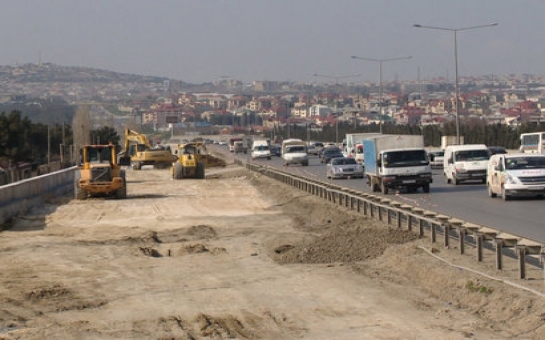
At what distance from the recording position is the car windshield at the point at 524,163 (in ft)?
105

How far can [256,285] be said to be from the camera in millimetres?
16016

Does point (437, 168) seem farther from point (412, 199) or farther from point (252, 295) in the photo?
point (252, 295)

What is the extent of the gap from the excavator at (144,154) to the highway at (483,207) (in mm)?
39575

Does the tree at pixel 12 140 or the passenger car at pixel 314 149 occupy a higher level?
the tree at pixel 12 140

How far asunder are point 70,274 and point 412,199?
64.5ft

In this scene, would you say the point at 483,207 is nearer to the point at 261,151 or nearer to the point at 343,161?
the point at 343,161

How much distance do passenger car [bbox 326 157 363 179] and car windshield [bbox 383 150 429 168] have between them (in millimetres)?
15273

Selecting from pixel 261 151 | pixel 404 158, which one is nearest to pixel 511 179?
pixel 404 158

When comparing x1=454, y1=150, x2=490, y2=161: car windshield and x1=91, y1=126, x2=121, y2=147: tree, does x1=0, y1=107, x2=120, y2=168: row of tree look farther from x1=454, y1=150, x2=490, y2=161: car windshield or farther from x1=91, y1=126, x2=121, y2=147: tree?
x1=454, y1=150, x2=490, y2=161: car windshield

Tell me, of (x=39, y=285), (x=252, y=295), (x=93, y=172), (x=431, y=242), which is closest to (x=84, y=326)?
(x=252, y=295)

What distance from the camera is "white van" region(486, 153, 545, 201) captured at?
105ft

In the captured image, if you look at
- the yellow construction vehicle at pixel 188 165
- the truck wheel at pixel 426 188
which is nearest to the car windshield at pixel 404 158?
the truck wheel at pixel 426 188

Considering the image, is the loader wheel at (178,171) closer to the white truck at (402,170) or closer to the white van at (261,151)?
the white truck at (402,170)

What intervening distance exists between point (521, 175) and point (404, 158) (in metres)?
8.12
